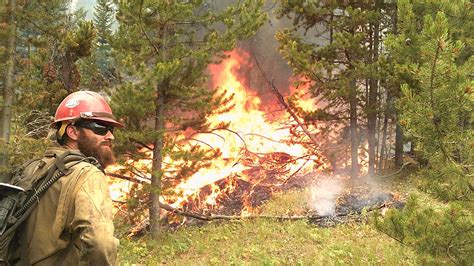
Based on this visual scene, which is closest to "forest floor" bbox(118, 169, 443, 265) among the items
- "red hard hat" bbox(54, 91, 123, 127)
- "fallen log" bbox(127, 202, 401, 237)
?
"fallen log" bbox(127, 202, 401, 237)

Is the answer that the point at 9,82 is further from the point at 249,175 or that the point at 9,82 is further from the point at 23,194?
the point at 249,175

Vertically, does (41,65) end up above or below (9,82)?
above

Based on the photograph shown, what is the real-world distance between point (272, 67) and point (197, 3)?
9.77m

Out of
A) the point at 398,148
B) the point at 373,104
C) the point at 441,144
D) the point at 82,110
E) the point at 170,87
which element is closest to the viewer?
the point at 82,110

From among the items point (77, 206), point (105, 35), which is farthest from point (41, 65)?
point (77, 206)

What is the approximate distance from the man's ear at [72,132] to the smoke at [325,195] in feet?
32.5

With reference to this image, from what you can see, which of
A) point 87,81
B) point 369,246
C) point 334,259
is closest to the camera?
point 334,259

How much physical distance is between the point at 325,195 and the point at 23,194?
38.3 feet

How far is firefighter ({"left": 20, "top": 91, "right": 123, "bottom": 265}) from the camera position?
2.61m

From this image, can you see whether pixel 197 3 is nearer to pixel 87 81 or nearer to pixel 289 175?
pixel 87 81

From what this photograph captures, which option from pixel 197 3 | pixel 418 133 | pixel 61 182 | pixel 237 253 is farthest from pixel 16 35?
pixel 418 133

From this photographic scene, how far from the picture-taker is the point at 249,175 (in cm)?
1530

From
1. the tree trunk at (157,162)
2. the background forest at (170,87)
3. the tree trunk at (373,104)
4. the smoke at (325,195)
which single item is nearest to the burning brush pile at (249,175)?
the smoke at (325,195)

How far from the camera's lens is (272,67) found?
63.0 feet
